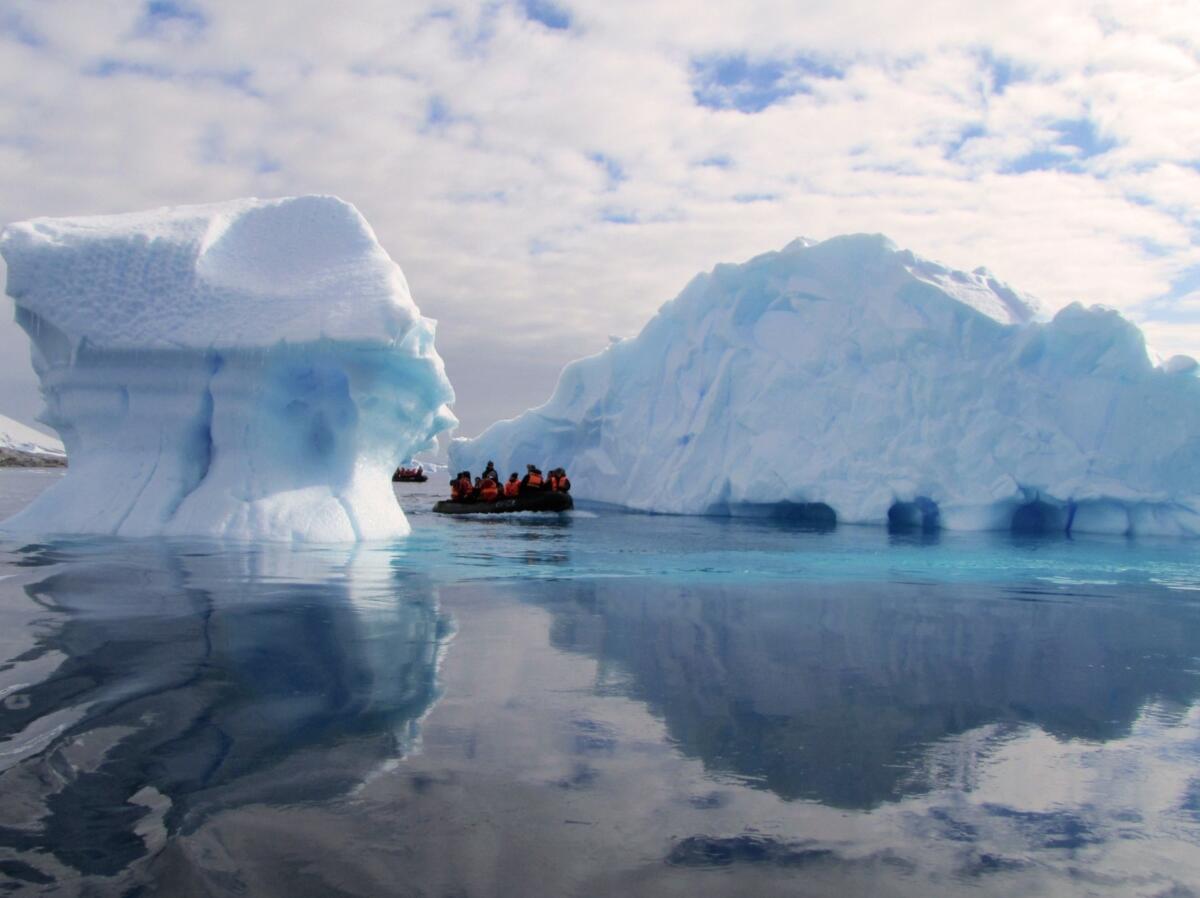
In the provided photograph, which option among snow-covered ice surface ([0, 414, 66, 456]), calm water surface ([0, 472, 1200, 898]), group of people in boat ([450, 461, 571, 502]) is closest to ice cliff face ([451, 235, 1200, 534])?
group of people in boat ([450, 461, 571, 502])

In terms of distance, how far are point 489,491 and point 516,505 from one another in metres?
0.64

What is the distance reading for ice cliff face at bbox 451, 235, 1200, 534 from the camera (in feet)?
49.0

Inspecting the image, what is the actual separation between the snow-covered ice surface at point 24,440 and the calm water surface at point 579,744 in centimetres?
5769

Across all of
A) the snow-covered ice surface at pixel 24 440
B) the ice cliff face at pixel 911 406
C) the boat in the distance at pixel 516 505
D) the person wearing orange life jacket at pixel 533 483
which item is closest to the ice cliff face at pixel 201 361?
the boat in the distance at pixel 516 505

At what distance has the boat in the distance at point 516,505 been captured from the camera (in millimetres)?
18203

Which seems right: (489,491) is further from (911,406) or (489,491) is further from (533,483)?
(911,406)

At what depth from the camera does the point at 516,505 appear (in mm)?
18359

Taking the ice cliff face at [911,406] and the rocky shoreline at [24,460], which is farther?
the rocky shoreline at [24,460]

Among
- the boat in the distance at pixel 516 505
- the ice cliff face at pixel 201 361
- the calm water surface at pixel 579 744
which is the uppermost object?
the ice cliff face at pixel 201 361

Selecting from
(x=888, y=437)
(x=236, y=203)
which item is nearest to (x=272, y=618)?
(x=236, y=203)

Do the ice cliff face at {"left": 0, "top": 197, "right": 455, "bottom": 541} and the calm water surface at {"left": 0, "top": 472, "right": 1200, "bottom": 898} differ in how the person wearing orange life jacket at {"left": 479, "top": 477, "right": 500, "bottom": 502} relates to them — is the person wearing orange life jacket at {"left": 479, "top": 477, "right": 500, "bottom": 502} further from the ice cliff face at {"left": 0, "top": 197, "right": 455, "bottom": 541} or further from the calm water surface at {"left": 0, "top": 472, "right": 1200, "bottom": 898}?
the calm water surface at {"left": 0, "top": 472, "right": 1200, "bottom": 898}

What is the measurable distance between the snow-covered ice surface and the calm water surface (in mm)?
57688

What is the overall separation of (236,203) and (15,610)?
285 inches

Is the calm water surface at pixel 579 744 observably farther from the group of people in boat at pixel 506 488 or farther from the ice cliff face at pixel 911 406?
the group of people in boat at pixel 506 488
